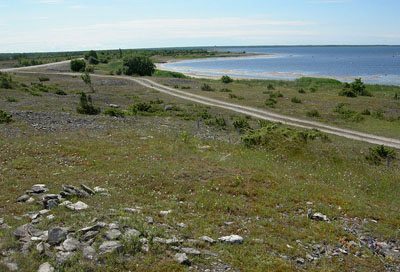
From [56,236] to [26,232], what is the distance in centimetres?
89

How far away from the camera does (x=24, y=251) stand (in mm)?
→ 7242

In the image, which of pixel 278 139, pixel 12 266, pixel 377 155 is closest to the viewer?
pixel 12 266

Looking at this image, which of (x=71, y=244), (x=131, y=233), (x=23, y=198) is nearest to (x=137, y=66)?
(x=23, y=198)

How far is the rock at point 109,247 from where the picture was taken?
746 centimetres

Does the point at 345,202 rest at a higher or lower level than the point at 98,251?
lower

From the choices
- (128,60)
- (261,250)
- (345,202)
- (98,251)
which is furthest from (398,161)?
(128,60)

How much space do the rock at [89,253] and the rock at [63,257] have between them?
0.25 meters

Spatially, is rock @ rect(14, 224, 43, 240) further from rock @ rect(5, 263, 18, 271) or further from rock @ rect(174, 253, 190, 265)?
rock @ rect(174, 253, 190, 265)

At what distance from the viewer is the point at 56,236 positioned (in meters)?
7.71

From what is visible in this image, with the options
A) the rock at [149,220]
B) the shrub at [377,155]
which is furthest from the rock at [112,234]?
the shrub at [377,155]

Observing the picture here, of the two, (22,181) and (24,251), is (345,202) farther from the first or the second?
(22,181)

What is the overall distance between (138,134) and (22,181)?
369 inches

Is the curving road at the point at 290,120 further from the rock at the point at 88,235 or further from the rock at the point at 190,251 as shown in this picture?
the rock at the point at 88,235

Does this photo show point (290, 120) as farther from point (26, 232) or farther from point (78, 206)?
point (26, 232)
